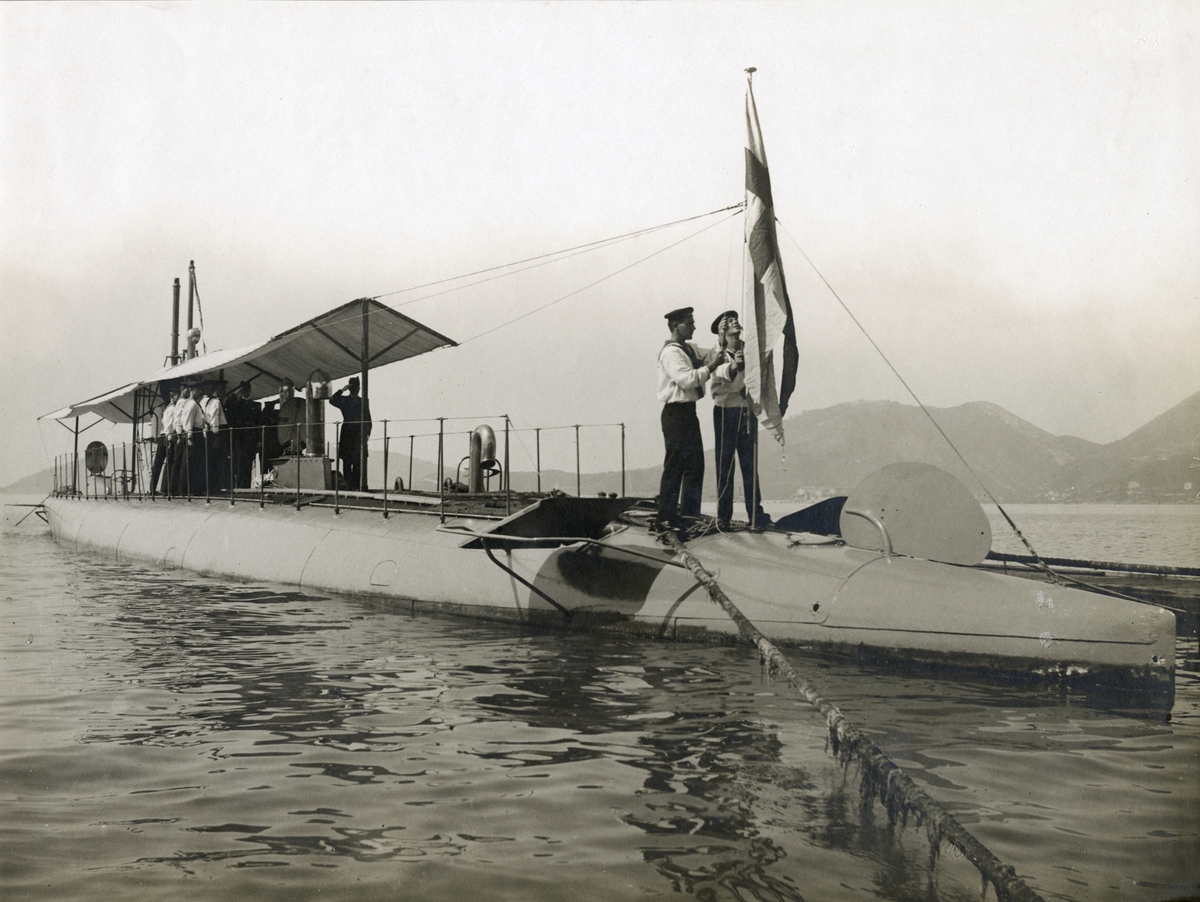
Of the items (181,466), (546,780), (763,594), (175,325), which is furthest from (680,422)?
(175,325)

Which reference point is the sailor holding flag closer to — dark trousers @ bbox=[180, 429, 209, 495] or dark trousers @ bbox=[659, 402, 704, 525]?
dark trousers @ bbox=[659, 402, 704, 525]

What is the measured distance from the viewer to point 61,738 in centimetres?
716

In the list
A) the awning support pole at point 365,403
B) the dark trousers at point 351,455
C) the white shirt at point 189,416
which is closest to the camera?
the awning support pole at point 365,403

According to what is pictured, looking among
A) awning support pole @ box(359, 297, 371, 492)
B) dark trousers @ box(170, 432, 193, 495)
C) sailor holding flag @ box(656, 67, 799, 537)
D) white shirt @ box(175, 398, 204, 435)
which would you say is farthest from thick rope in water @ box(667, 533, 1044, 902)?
dark trousers @ box(170, 432, 193, 495)

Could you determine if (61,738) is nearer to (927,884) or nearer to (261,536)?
(927,884)

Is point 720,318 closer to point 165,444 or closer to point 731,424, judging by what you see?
point 731,424

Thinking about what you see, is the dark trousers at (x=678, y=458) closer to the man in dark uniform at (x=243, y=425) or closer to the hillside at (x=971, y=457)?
the man in dark uniform at (x=243, y=425)

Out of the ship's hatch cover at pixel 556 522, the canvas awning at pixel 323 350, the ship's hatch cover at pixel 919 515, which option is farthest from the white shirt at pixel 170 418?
the ship's hatch cover at pixel 919 515

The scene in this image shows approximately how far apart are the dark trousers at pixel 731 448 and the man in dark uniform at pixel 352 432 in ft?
29.7

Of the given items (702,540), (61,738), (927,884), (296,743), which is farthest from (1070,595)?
(61,738)

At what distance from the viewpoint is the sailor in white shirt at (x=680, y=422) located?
11336 millimetres

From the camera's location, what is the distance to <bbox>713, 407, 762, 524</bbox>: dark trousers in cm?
1143

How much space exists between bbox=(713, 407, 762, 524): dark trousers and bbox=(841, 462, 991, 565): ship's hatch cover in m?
1.67

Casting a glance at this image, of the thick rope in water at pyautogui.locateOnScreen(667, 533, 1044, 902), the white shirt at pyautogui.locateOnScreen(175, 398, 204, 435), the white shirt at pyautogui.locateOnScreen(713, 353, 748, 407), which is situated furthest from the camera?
the white shirt at pyautogui.locateOnScreen(175, 398, 204, 435)
